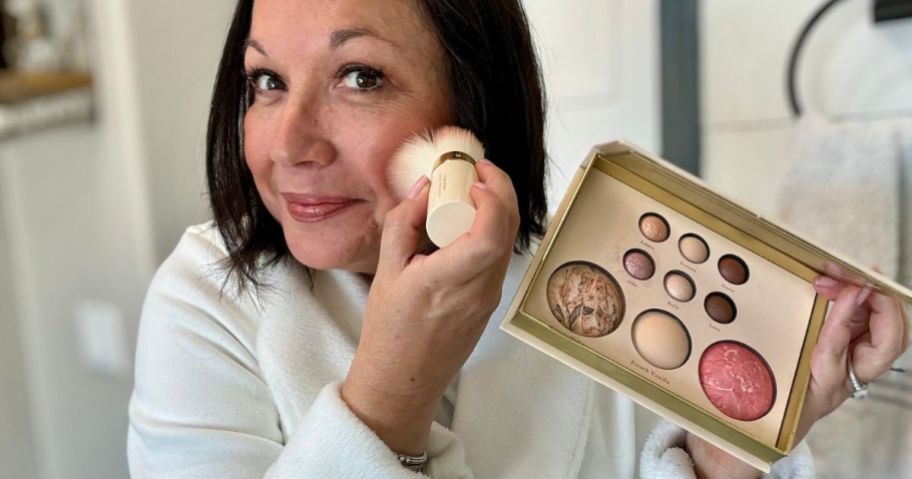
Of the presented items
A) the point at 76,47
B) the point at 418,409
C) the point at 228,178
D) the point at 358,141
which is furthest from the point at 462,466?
the point at 76,47

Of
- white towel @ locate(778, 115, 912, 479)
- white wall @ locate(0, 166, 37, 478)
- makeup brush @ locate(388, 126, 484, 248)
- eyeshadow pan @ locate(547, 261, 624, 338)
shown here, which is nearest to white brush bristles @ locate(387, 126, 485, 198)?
makeup brush @ locate(388, 126, 484, 248)

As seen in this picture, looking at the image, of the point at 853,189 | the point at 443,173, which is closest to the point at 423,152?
the point at 443,173

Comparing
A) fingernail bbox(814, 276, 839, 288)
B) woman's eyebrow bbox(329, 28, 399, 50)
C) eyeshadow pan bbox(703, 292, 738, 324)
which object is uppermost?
woman's eyebrow bbox(329, 28, 399, 50)

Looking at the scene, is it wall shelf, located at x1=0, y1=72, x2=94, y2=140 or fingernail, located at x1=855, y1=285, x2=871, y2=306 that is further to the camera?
wall shelf, located at x1=0, y1=72, x2=94, y2=140

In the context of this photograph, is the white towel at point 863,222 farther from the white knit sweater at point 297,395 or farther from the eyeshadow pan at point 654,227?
the eyeshadow pan at point 654,227

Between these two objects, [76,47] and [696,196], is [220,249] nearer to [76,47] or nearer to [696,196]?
[696,196]

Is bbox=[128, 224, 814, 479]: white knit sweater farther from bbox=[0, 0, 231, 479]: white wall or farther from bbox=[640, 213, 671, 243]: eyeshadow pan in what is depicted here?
bbox=[0, 0, 231, 479]: white wall

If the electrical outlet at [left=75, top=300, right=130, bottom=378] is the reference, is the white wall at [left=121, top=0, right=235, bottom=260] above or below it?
above
